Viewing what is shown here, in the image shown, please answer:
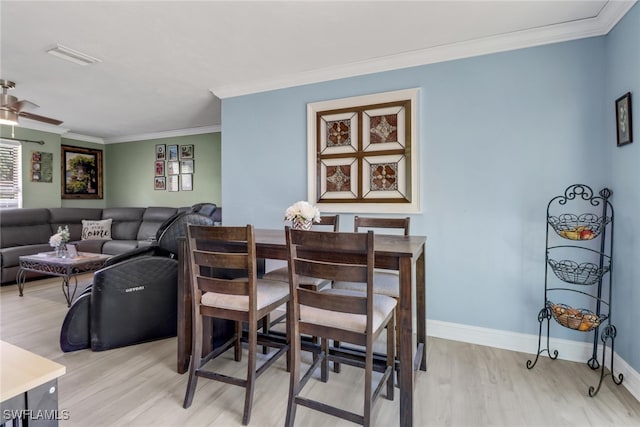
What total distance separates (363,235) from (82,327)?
2345 mm

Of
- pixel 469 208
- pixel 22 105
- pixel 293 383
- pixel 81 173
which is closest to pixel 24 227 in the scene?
pixel 81 173

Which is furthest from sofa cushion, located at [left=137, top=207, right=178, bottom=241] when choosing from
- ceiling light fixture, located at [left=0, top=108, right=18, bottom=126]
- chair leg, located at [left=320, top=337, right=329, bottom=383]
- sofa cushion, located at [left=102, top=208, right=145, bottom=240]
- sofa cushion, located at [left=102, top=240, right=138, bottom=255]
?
chair leg, located at [left=320, top=337, right=329, bottom=383]

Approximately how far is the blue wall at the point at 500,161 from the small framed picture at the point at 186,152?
3.75 m

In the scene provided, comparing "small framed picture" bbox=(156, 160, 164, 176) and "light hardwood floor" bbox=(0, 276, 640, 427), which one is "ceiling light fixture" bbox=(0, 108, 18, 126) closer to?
"light hardwood floor" bbox=(0, 276, 640, 427)

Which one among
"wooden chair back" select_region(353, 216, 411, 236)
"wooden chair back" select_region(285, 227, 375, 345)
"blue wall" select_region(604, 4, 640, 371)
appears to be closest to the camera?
"wooden chair back" select_region(285, 227, 375, 345)

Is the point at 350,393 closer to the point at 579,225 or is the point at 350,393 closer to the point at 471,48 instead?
the point at 579,225

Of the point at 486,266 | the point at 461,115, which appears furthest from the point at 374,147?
the point at 486,266

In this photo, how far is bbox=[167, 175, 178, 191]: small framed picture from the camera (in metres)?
5.81

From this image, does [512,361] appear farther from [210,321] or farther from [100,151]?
[100,151]

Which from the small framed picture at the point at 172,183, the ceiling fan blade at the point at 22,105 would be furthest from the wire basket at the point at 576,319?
the small framed picture at the point at 172,183

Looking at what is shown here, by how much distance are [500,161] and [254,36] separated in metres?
2.15

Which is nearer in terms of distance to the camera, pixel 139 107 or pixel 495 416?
pixel 495 416

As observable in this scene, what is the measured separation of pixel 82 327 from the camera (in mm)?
2365

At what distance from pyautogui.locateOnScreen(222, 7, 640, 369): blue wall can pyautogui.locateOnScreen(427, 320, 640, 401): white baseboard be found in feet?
0.18
